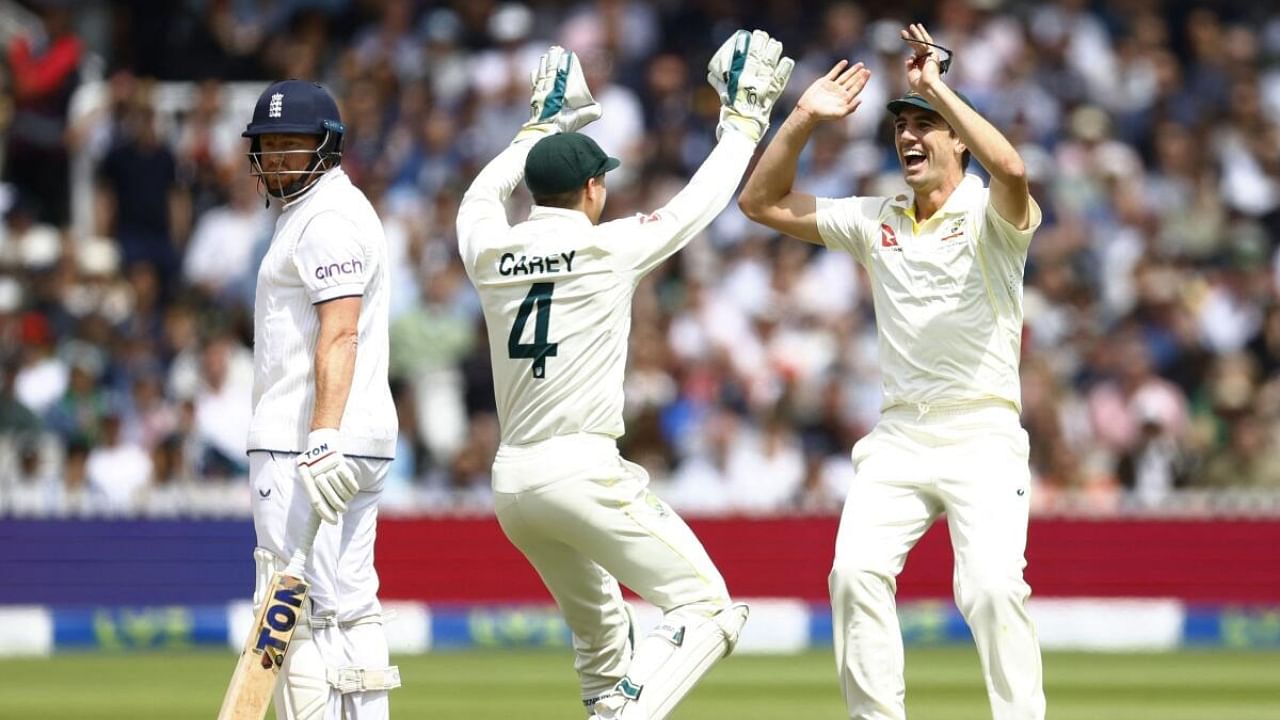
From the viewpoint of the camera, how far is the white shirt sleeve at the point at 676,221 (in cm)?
609

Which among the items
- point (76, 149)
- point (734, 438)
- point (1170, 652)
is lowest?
point (1170, 652)

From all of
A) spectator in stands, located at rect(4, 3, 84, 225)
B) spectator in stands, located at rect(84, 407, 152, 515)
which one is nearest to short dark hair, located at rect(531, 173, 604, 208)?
spectator in stands, located at rect(84, 407, 152, 515)

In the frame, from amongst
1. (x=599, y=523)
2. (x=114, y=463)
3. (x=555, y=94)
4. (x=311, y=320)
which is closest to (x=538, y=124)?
(x=555, y=94)

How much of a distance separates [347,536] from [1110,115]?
31.1ft

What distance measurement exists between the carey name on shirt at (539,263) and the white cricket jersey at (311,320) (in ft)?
1.21

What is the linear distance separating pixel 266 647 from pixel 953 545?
1.87 meters

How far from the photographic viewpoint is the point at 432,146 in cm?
1403

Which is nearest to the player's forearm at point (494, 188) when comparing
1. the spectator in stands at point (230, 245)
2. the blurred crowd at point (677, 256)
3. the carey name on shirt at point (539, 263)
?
the carey name on shirt at point (539, 263)

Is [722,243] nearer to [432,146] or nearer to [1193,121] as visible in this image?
[432,146]

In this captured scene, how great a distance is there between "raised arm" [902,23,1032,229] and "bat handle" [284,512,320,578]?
6.58 ft

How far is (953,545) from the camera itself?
234 inches

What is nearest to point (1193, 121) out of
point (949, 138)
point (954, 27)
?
point (954, 27)

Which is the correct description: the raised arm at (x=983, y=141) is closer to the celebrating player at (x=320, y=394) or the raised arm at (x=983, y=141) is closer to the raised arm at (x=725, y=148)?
the raised arm at (x=725, y=148)

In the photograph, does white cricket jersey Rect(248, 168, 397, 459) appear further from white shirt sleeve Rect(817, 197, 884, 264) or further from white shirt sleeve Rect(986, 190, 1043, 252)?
white shirt sleeve Rect(986, 190, 1043, 252)
